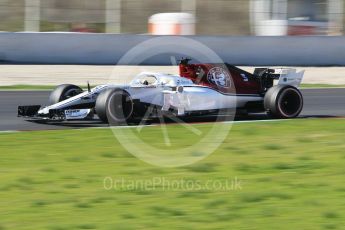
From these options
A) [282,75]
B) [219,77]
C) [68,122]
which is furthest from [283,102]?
[68,122]

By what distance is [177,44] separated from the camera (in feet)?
82.2

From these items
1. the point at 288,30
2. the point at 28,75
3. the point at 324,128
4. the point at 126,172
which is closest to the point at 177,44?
the point at 288,30

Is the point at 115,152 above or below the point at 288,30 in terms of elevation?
below

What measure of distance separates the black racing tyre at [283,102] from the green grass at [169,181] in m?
1.41

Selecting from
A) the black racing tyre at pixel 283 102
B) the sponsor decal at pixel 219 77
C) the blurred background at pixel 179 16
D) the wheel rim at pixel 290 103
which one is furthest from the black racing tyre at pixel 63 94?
the blurred background at pixel 179 16

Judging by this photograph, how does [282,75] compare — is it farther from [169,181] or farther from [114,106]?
[169,181]

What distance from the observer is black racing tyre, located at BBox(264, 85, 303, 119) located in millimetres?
12531

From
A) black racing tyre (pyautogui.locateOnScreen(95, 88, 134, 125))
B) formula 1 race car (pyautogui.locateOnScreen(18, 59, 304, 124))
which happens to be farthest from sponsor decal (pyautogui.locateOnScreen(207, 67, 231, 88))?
black racing tyre (pyautogui.locateOnScreen(95, 88, 134, 125))

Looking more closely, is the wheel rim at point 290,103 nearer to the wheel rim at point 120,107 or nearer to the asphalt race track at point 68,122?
the asphalt race track at point 68,122

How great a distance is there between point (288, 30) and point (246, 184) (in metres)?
18.4

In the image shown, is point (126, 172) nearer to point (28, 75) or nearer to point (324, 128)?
point (324, 128)

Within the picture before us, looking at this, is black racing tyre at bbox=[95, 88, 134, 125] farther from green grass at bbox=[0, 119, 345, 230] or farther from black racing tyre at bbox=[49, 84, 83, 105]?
black racing tyre at bbox=[49, 84, 83, 105]

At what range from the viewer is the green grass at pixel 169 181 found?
6465 millimetres

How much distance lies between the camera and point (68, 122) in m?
12.2
